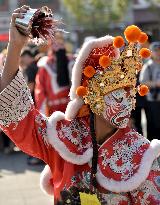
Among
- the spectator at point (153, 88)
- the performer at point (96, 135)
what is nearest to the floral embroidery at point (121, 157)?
the performer at point (96, 135)

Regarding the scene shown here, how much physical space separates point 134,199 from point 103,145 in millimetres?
256

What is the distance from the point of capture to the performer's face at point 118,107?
7.63 ft

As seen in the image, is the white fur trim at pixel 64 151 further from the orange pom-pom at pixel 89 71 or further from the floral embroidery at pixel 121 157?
the orange pom-pom at pixel 89 71

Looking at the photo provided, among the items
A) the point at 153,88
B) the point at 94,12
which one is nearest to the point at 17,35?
the point at 153,88

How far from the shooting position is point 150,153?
235 cm

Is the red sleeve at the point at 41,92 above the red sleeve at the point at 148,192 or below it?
below

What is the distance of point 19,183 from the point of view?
5652 millimetres

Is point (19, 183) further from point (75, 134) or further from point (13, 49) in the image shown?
point (13, 49)

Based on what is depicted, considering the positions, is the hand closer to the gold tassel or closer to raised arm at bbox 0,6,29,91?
raised arm at bbox 0,6,29,91

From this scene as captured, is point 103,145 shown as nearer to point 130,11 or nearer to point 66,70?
point 66,70

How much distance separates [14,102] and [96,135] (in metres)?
0.38

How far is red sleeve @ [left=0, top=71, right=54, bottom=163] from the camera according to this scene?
223 cm

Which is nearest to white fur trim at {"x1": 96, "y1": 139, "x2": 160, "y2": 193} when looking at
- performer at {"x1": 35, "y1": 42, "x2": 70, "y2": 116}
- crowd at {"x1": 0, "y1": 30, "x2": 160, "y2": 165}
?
crowd at {"x1": 0, "y1": 30, "x2": 160, "y2": 165}

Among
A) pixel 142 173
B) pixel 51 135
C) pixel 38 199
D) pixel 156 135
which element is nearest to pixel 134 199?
pixel 142 173
